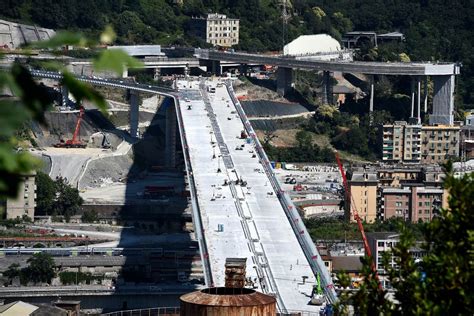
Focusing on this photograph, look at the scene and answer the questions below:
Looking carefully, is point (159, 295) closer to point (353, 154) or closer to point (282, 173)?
point (282, 173)

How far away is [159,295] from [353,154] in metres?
20.0

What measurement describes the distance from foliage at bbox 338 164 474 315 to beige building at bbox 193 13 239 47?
58.8 metres

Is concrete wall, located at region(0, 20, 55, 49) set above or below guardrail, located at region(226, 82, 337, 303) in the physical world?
above

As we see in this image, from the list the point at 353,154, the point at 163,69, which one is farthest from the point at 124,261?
the point at 163,69

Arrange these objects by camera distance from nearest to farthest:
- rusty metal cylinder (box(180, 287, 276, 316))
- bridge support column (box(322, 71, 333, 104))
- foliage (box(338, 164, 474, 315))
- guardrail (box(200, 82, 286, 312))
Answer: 1. foliage (box(338, 164, 474, 315))
2. rusty metal cylinder (box(180, 287, 276, 316))
3. guardrail (box(200, 82, 286, 312))
4. bridge support column (box(322, 71, 333, 104))

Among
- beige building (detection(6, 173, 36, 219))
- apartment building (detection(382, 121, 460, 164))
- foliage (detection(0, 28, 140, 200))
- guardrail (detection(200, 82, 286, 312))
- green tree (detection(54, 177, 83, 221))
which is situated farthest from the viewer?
apartment building (detection(382, 121, 460, 164))

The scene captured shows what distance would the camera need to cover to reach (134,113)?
5600cm

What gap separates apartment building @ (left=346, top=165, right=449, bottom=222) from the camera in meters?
46.1

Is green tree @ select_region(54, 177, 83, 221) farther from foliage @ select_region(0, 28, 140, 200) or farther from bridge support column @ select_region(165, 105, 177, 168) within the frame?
foliage @ select_region(0, 28, 140, 200)

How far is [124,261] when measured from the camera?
4012 centimetres

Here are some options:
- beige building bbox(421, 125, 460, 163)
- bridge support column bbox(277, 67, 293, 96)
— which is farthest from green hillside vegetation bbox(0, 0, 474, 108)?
beige building bbox(421, 125, 460, 163)

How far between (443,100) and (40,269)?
23.7 m

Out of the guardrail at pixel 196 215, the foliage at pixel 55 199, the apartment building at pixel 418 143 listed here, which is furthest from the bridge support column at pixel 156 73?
the foliage at pixel 55 199

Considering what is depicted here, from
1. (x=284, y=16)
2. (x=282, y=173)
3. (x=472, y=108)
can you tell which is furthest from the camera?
(x=284, y=16)
